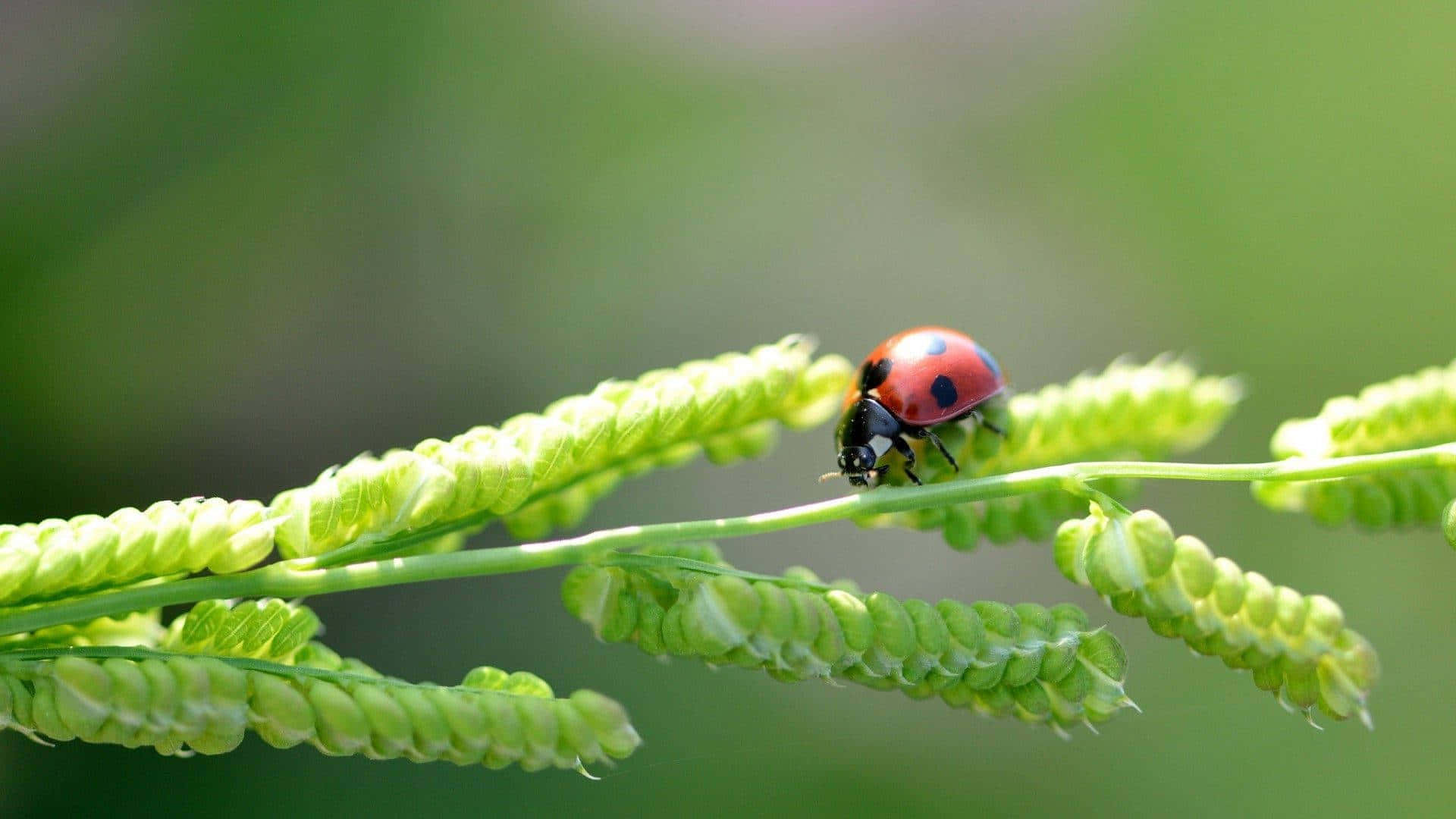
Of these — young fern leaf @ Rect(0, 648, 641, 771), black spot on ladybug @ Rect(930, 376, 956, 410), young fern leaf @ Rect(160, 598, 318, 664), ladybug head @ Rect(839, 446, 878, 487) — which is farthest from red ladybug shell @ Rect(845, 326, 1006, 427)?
young fern leaf @ Rect(160, 598, 318, 664)

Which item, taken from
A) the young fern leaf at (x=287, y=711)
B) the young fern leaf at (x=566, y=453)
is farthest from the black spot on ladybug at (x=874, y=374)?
the young fern leaf at (x=287, y=711)

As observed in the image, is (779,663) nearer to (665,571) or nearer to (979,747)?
(665,571)

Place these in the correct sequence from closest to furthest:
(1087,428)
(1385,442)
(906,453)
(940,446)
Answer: (1385,442) < (1087,428) < (940,446) < (906,453)

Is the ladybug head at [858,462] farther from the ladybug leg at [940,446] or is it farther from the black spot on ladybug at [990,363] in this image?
the black spot on ladybug at [990,363]

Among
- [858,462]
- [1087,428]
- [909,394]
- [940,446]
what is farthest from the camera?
[858,462]

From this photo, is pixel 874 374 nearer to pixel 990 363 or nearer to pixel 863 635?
pixel 990 363

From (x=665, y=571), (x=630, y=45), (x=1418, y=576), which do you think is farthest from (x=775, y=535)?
(x=665, y=571)

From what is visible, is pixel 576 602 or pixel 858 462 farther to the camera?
pixel 858 462

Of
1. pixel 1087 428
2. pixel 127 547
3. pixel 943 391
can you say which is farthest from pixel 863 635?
pixel 943 391
